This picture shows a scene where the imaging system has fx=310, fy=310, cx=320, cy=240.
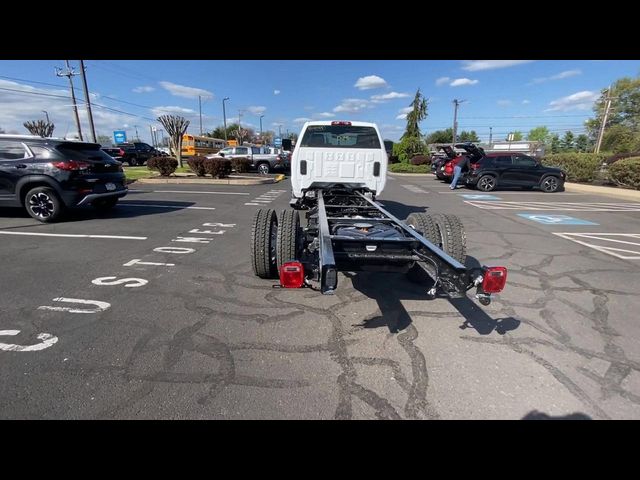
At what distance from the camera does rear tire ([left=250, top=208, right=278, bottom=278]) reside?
3826mm

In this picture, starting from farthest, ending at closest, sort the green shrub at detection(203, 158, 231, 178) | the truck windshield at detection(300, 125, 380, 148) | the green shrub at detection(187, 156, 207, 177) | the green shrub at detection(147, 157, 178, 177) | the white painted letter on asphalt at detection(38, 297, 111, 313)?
1. the green shrub at detection(187, 156, 207, 177)
2. the green shrub at detection(203, 158, 231, 178)
3. the green shrub at detection(147, 157, 178, 177)
4. the truck windshield at detection(300, 125, 380, 148)
5. the white painted letter on asphalt at detection(38, 297, 111, 313)

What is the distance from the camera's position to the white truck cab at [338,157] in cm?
644

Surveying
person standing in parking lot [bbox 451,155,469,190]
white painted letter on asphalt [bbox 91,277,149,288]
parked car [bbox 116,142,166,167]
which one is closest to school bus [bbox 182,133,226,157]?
parked car [bbox 116,142,166,167]

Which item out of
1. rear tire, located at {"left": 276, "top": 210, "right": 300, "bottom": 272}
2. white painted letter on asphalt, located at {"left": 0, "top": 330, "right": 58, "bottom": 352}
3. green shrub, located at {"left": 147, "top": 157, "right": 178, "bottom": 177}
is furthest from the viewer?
green shrub, located at {"left": 147, "top": 157, "right": 178, "bottom": 177}

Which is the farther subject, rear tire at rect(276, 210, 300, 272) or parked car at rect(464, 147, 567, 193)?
parked car at rect(464, 147, 567, 193)

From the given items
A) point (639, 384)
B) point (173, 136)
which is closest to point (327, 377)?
point (639, 384)

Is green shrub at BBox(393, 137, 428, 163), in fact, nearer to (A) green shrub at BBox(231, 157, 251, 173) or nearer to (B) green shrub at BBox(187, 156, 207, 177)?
(A) green shrub at BBox(231, 157, 251, 173)

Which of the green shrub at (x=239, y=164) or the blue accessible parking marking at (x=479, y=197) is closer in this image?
the blue accessible parking marking at (x=479, y=197)

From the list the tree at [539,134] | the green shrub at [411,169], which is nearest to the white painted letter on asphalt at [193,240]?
the green shrub at [411,169]

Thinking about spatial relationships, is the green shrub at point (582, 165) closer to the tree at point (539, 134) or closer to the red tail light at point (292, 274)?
the red tail light at point (292, 274)

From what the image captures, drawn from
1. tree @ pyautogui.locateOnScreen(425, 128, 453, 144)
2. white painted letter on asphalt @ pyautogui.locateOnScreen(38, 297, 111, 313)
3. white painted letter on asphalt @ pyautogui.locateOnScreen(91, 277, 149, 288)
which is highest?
tree @ pyautogui.locateOnScreen(425, 128, 453, 144)

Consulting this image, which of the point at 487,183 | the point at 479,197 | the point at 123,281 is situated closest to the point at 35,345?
the point at 123,281

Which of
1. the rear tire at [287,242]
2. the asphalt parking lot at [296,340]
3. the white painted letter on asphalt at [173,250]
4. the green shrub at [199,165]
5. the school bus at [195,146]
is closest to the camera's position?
the asphalt parking lot at [296,340]
